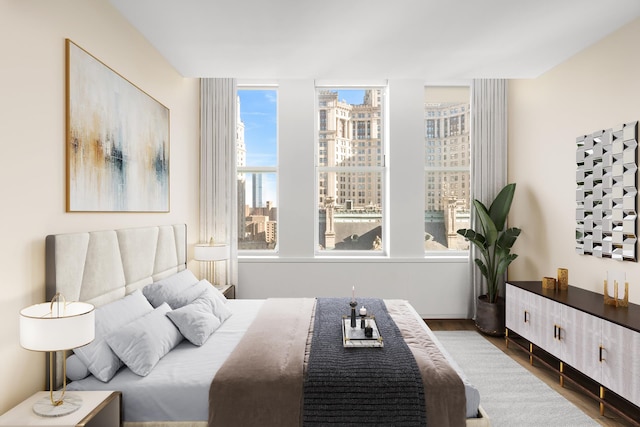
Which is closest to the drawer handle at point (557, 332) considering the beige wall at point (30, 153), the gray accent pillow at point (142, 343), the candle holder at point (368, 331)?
the candle holder at point (368, 331)

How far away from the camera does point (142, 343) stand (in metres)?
2.05

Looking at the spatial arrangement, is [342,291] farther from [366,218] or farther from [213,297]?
[213,297]

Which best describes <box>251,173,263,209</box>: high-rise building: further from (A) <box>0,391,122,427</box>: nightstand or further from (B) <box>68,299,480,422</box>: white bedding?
(A) <box>0,391,122,427</box>: nightstand

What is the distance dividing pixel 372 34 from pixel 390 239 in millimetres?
2430

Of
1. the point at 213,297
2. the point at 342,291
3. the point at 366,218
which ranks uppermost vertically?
the point at 366,218

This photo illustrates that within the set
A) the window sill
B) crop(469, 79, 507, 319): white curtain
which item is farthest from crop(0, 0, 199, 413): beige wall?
crop(469, 79, 507, 319): white curtain

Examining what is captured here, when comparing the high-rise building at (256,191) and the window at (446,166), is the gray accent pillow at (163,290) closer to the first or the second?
the high-rise building at (256,191)

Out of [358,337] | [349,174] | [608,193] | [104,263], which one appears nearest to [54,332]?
[104,263]

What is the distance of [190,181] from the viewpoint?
415 cm

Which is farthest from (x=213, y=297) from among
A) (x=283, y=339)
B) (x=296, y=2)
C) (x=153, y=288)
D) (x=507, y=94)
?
(x=507, y=94)

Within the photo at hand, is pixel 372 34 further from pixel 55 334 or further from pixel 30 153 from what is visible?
pixel 55 334

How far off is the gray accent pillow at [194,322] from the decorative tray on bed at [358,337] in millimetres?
928

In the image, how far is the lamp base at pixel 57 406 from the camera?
5.26 ft

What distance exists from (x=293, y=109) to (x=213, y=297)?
255 cm
